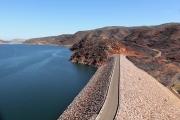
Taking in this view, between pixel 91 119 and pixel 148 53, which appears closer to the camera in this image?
pixel 91 119

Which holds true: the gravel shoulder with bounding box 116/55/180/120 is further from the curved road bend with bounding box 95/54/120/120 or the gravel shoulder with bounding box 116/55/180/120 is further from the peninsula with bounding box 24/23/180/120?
the curved road bend with bounding box 95/54/120/120

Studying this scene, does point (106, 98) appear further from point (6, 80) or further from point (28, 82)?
point (6, 80)

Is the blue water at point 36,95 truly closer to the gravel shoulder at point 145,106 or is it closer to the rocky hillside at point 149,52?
the gravel shoulder at point 145,106

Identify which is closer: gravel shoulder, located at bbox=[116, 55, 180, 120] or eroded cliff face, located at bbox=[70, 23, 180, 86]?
gravel shoulder, located at bbox=[116, 55, 180, 120]

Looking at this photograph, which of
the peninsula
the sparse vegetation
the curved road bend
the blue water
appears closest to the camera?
the curved road bend

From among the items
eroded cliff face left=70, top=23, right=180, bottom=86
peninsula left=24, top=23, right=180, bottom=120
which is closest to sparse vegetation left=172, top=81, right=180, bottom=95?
peninsula left=24, top=23, right=180, bottom=120

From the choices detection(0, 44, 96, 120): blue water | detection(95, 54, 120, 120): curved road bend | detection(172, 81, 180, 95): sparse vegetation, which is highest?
detection(95, 54, 120, 120): curved road bend

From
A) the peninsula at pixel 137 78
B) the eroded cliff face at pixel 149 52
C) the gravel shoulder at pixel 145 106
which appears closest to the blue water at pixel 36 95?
the peninsula at pixel 137 78

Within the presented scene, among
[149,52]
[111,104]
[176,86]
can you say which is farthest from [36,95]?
[149,52]

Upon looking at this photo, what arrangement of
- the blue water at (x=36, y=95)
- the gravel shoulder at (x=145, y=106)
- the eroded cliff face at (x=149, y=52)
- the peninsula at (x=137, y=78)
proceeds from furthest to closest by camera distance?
the eroded cliff face at (x=149, y=52) → the blue water at (x=36, y=95) → the peninsula at (x=137, y=78) → the gravel shoulder at (x=145, y=106)

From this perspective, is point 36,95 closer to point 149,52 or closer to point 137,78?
point 137,78

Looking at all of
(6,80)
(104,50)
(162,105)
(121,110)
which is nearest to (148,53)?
(104,50)
